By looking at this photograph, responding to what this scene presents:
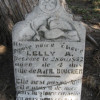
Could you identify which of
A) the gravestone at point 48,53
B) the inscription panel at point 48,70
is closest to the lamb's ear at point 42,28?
the gravestone at point 48,53

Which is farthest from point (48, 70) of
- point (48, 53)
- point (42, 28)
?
point (42, 28)

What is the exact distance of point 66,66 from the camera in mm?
3430

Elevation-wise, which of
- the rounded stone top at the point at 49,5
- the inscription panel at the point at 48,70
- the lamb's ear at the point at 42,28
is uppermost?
the rounded stone top at the point at 49,5

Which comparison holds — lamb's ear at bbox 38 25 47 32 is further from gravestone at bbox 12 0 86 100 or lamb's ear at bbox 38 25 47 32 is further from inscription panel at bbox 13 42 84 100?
inscription panel at bbox 13 42 84 100

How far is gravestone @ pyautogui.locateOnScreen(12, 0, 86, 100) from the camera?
3137 mm

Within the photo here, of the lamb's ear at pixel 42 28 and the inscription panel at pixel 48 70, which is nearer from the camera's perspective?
the lamb's ear at pixel 42 28

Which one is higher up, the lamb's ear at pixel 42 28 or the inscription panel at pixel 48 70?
the lamb's ear at pixel 42 28

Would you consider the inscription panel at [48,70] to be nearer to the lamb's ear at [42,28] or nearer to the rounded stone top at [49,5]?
the lamb's ear at [42,28]

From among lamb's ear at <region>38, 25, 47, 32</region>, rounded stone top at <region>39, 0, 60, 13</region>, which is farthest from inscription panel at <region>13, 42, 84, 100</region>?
rounded stone top at <region>39, 0, 60, 13</region>

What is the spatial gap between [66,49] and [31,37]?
525mm

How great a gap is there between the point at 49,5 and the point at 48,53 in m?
0.69

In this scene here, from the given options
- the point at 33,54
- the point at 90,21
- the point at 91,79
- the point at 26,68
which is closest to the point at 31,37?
the point at 33,54

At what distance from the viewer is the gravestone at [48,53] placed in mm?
3137

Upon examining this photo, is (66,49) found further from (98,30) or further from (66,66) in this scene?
(98,30)
